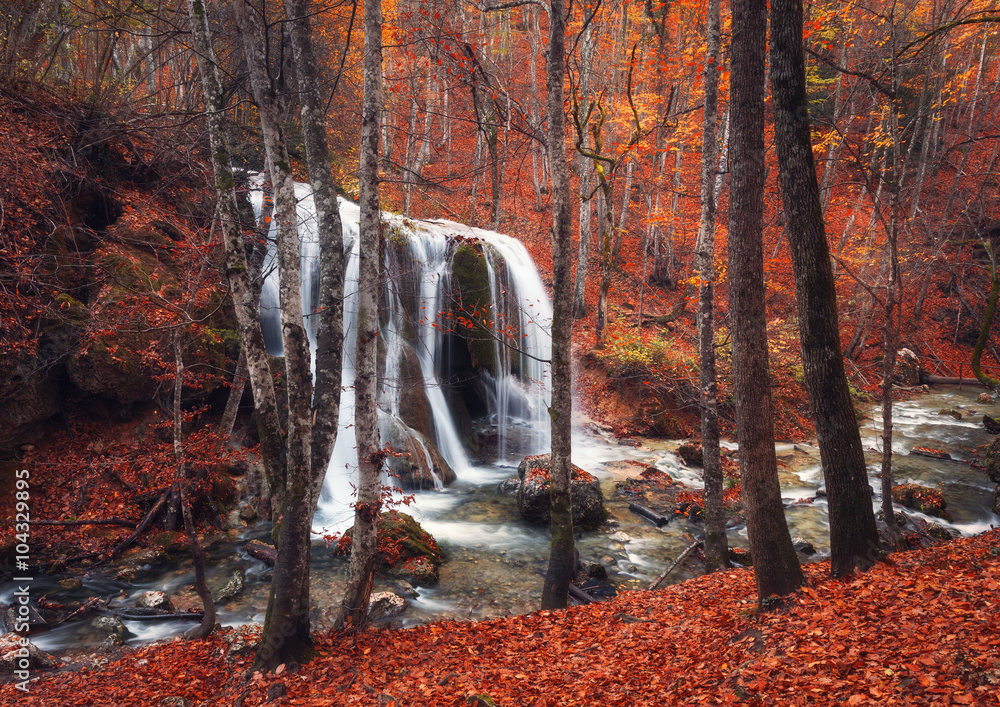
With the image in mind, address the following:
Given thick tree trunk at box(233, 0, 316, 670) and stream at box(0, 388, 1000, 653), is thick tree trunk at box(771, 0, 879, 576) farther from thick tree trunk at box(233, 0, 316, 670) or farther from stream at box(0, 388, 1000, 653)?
thick tree trunk at box(233, 0, 316, 670)

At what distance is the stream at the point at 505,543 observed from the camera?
7.75m

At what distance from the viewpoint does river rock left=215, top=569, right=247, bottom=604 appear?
26.2 feet

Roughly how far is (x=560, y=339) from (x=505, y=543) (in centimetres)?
535

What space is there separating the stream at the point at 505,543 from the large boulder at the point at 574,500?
9.8 inches

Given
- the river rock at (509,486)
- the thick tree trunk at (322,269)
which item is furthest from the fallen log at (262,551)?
the river rock at (509,486)

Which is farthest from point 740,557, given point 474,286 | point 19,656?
point 19,656

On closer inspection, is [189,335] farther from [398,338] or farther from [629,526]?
[629,526]

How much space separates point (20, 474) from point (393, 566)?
6574 millimetres

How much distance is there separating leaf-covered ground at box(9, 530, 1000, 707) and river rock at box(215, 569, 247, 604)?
116cm

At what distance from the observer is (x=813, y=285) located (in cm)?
457

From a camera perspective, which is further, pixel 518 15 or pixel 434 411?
pixel 518 15

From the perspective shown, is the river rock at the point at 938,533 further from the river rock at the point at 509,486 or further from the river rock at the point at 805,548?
the river rock at the point at 509,486

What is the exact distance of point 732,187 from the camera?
4.94 m

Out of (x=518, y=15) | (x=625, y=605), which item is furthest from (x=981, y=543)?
(x=518, y=15)
